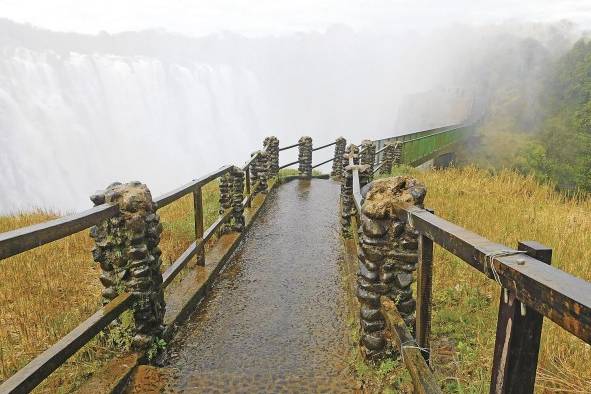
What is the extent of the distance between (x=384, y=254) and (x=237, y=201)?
14.7ft

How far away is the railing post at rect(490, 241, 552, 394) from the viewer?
4.67 ft

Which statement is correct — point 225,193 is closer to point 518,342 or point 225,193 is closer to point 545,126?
point 518,342

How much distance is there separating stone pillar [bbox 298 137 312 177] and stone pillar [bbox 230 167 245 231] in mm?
8335

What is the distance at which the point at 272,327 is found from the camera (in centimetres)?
431

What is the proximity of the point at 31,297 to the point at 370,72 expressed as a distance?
13401cm

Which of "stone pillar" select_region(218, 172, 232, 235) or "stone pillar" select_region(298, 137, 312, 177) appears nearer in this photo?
"stone pillar" select_region(218, 172, 232, 235)

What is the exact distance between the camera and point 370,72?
431 ft

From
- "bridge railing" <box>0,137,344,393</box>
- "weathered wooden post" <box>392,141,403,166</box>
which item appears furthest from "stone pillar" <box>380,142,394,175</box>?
"bridge railing" <box>0,137,344,393</box>

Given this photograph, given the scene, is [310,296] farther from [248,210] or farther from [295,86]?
[295,86]

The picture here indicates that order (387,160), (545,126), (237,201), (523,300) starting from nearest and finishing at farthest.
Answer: (523,300) < (237,201) < (387,160) < (545,126)

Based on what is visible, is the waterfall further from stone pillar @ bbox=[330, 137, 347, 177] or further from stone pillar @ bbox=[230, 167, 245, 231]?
stone pillar @ bbox=[230, 167, 245, 231]

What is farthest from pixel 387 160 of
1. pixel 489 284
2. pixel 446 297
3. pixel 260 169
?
pixel 446 297

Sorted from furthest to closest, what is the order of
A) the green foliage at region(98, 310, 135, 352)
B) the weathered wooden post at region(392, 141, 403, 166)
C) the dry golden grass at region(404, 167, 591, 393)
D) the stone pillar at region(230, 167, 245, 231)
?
the weathered wooden post at region(392, 141, 403, 166), the stone pillar at region(230, 167, 245, 231), the green foliage at region(98, 310, 135, 352), the dry golden grass at region(404, 167, 591, 393)

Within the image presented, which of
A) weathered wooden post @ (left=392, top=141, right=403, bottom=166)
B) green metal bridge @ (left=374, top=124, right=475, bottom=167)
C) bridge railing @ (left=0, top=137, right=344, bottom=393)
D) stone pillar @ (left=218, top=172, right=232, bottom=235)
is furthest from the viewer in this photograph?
green metal bridge @ (left=374, top=124, right=475, bottom=167)
